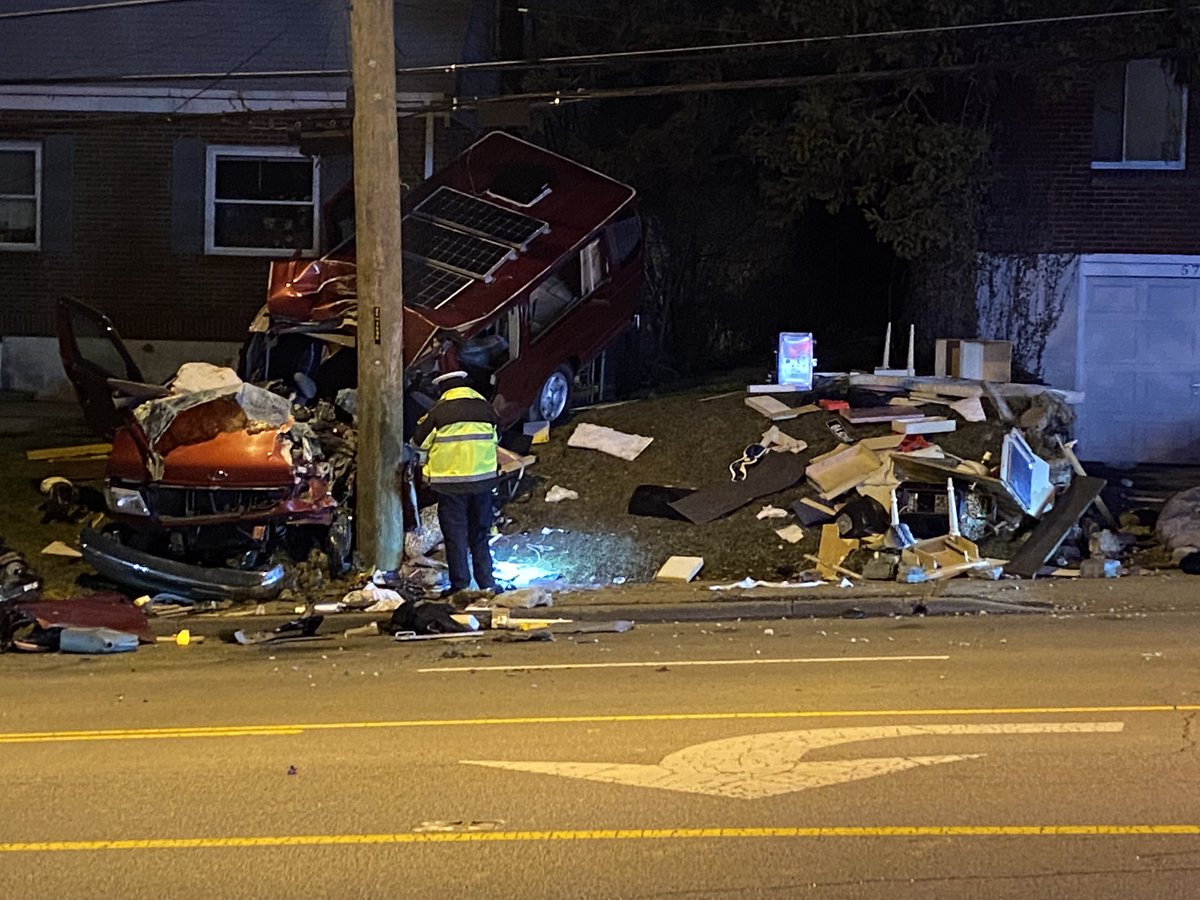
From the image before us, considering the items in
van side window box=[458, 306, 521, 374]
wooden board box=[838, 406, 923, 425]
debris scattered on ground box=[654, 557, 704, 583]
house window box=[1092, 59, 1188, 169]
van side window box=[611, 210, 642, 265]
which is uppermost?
house window box=[1092, 59, 1188, 169]

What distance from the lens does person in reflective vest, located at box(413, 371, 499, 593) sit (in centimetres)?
1122

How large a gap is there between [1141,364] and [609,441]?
754cm

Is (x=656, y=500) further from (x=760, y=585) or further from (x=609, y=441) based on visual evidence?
(x=760, y=585)

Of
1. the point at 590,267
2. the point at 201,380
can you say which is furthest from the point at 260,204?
the point at 201,380

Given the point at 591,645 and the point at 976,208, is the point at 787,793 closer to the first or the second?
the point at 591,645

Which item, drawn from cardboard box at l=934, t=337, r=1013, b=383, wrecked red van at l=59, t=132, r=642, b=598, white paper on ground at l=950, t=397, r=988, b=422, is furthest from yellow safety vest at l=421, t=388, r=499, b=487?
cardboard box at l=934, t=337, r=1013, b=383

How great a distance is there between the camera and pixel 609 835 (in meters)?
5.43

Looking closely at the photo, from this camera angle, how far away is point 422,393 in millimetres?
12781

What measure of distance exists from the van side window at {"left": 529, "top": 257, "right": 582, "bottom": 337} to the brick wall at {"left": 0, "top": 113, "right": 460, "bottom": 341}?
5.58 m

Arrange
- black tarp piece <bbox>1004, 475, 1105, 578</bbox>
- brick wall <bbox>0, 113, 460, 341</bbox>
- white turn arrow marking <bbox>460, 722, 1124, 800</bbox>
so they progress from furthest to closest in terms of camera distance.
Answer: brick wall <bbox>0, 113, 460, 341</bbox>, black tarp piece <bbox>1004, 475, 1105, 578</bbox>, white turn arrow marking <bbox>460, 722, 1124, 800</bbox>

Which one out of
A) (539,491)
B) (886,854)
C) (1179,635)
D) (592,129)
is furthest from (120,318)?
(886,854)

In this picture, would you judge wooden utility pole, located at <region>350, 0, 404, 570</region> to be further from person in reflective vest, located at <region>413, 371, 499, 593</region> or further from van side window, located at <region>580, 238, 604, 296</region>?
van side window, located at <region>580, 238, 604, 296</region>

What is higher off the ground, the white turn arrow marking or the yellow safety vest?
the yellow safety vest

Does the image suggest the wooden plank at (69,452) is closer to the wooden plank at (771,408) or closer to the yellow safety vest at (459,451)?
the yellow safety vest at (459,451)
